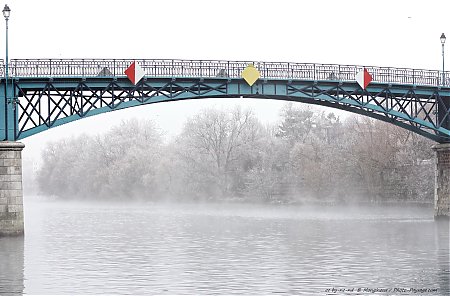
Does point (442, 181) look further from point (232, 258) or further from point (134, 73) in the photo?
point (232, 258)

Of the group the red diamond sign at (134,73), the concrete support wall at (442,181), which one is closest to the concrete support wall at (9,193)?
the red diamond sign at (134,73)

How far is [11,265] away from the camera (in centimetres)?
4025

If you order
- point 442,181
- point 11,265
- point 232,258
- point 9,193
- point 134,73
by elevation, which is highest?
point 134,73

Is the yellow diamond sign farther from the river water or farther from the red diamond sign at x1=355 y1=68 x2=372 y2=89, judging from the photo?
the river water

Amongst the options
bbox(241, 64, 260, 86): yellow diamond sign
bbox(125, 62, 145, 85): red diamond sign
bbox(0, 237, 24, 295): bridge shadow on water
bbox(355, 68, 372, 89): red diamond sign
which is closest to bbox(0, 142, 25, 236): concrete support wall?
bbox(0, 237, 24, 295): bridge shadow on water

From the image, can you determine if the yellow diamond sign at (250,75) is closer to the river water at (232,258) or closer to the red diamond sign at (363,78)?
the red diamond sign at (363,78)

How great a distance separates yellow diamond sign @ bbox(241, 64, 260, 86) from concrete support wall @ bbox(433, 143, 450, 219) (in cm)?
1951

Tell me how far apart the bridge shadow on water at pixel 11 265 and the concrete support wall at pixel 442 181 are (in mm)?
35663

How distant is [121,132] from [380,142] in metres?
55.0

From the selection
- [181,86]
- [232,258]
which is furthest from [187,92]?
[232,258]

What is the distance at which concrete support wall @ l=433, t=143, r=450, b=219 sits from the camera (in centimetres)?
7512

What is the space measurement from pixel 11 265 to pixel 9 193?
15742 millimetres

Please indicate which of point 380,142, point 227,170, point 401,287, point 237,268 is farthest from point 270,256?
point 227,170

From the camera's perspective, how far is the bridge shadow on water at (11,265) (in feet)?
107
